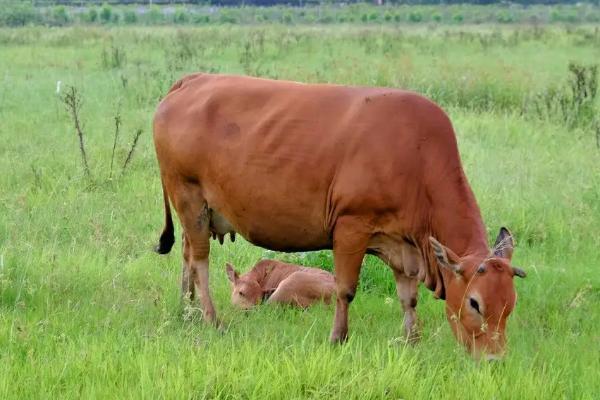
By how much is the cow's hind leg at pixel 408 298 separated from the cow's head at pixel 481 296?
0.71 meters

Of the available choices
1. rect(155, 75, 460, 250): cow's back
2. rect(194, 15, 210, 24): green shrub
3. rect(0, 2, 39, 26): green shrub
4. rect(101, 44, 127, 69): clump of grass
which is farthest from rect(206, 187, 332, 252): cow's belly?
rect(194, 15, 210, 24): green shrub

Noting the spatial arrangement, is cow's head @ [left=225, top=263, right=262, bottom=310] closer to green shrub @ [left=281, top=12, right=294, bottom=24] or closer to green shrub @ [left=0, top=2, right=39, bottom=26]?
green shrub @ [left=0, top=2, right=39, bottom=26]

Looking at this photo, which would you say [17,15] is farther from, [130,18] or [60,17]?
[130,18]

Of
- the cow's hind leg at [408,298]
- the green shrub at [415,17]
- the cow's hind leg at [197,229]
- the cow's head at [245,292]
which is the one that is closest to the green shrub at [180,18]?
the green shrub at [415,17]

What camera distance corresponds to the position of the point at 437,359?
5258 mm

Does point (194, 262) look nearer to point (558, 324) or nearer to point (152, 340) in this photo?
point (152, 340)

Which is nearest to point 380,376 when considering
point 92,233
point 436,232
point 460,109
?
point 436,232

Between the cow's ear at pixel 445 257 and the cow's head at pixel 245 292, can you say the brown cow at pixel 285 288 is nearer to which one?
the cow's head at pixel 245 292

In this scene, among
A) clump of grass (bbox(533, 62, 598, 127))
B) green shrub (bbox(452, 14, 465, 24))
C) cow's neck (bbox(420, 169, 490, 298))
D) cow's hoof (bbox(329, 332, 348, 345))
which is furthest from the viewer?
green shrub (bbox(452, 14, 465, 24))

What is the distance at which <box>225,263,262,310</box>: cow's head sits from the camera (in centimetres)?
670

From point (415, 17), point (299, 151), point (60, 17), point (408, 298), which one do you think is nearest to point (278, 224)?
point (299, 151)

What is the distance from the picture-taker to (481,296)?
192 inches

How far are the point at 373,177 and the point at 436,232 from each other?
0.50 m

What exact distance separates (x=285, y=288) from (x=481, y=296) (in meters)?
2.20
